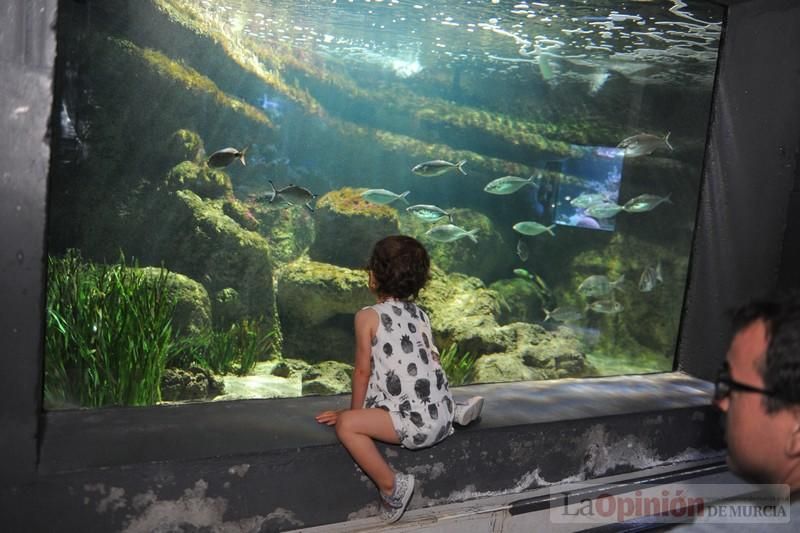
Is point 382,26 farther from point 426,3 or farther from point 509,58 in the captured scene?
point 509,58

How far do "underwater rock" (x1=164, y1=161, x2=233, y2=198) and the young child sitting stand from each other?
551 centimetres

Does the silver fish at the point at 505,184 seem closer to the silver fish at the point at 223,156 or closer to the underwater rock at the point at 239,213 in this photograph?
the underwater rock at the point at 239,213

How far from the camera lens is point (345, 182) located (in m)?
13.9

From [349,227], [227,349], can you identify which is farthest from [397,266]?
[349,227]

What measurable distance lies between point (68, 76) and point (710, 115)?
6.43 metres

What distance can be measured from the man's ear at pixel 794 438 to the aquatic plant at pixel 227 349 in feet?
16.5

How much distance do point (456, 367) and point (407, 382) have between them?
386 cm

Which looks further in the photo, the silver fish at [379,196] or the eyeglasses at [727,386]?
the silver fish at [379,196]

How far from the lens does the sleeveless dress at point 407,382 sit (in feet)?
10.1

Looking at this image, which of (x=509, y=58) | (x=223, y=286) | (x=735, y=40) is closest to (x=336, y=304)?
(x=223, y=286)

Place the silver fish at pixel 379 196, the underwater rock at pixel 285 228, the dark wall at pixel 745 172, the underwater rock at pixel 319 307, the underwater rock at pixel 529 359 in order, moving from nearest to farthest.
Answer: the dark wall at pixel 745 172 → the underwater rock at pixel 529 359 → the underwater rock at pixel 319 307 → the silver fish at pixel 379 196 → the underwater rock at pixel 285 228

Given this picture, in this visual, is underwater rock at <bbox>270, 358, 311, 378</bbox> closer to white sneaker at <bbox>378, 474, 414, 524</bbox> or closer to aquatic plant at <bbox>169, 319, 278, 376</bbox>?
aquatic plant at <bbox>169, 319, 278, 376</bbox>

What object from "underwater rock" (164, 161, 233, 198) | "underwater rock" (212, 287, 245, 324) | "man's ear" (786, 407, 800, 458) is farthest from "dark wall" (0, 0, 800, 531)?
"underwater rock" (164, 161, 233, 198)

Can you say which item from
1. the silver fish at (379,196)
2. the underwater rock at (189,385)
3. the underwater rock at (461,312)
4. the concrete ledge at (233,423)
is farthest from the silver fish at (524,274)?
the underwater rock at (189,385)
